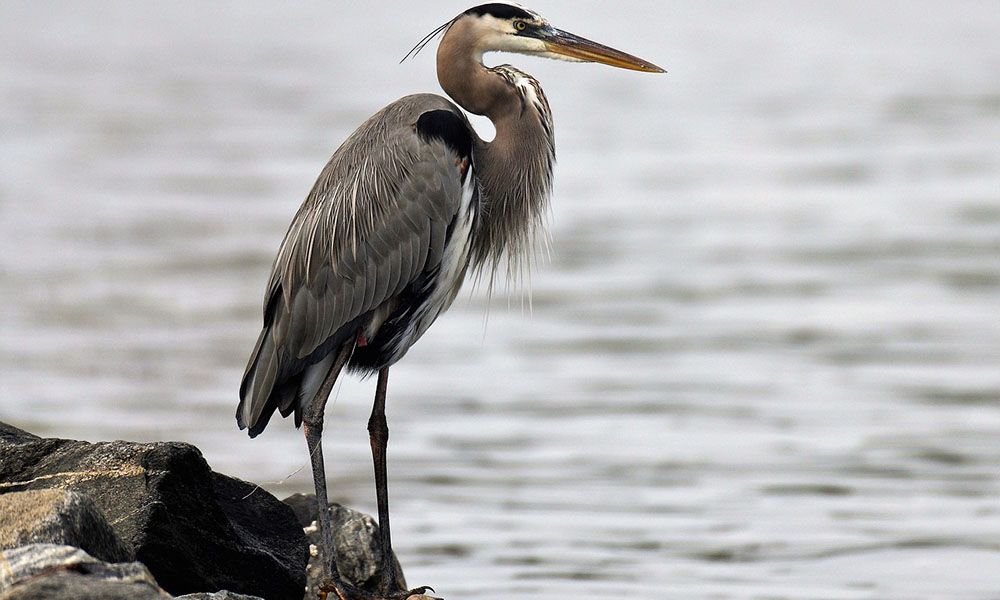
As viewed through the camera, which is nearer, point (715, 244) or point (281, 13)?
point (715, 244)

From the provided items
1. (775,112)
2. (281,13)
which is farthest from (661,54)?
(281,13)

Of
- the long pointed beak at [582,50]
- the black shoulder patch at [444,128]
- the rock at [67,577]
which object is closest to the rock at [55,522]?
the rock at [67,577]

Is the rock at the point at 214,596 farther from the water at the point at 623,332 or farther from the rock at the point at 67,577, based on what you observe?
the water at the point at 623,332

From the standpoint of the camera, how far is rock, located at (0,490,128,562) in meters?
4.71

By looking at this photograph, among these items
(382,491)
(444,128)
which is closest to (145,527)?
(382,491)

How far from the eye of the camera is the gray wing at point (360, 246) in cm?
645

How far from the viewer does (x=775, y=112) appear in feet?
76.8

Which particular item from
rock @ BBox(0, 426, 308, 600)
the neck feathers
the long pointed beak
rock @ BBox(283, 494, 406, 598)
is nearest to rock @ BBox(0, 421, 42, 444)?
rock @ BBox(0, 426, 308, 600)

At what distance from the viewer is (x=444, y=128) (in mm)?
6500

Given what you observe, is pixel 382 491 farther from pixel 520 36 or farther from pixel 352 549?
pixel 520 36

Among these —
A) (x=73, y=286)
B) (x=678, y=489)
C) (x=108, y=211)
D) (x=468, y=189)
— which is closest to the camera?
(x=468, y=189)

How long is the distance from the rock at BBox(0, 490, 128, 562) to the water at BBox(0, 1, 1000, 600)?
2.58 meters

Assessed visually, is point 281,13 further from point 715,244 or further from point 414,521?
point 414,521

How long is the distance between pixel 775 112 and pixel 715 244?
890 centimetres
